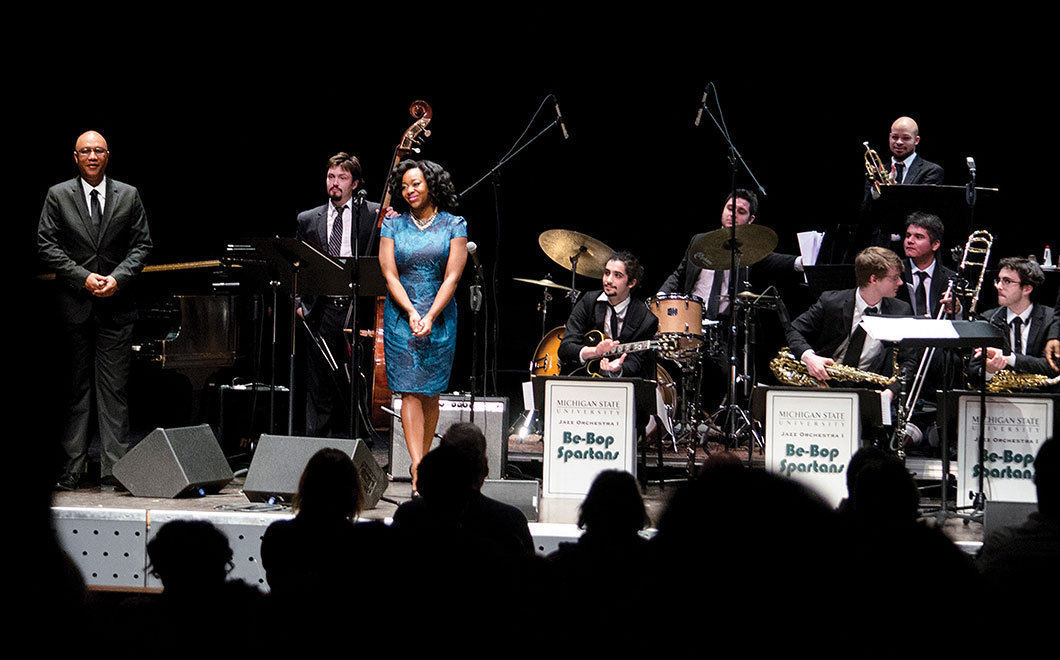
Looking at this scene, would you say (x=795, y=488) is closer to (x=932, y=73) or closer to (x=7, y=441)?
(x=7, y=441)

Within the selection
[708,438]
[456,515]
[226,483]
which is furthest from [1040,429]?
[226,483]

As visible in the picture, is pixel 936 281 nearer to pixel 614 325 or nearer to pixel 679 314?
pixel 679 314

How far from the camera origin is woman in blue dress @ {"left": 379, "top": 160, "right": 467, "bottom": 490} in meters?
5.74

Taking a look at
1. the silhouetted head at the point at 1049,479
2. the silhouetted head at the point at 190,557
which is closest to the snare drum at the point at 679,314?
the silhouetted head at the point at 1049,479

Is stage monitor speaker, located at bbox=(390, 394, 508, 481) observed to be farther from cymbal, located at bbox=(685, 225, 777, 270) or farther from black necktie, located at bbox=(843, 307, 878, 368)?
black necktie, located at bbox=(843, 307, 878, 368)

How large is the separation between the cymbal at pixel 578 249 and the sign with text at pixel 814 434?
8.40ft

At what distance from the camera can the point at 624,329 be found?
7.12m

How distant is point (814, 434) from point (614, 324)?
1.88 metres

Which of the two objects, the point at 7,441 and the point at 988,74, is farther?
the point at 988,74

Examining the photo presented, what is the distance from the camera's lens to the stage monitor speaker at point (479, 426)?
21.5 feet

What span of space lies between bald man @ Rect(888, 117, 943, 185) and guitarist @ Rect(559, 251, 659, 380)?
6.96 feet

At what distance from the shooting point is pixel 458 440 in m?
4.17

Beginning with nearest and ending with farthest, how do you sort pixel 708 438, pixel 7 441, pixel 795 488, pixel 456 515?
pixel 7 441 < pixel 795 488 < pixel 456 515 < pixel 708 438

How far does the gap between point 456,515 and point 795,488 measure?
1587 millimetres
